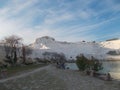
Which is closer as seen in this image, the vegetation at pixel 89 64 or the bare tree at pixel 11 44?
the vegetation at pixel 89 64

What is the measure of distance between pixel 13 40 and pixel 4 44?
5851 millimetres

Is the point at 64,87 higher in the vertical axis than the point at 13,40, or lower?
lower

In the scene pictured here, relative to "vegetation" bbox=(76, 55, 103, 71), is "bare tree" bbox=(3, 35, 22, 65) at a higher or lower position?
higher

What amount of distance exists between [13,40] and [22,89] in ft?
174

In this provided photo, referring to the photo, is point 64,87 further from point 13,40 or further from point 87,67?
point 13,40

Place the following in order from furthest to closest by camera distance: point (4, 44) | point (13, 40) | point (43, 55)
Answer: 1. point (43, 55)
2. point (4, 44)
3. point (13, 40)

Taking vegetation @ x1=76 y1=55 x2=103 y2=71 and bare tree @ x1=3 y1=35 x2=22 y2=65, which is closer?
vegetation @ x1=76 y1=55 x2=103 y2=71

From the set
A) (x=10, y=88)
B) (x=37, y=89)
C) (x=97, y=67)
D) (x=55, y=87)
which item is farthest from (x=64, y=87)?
(x=97, y=67)

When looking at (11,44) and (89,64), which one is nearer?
(89,64)

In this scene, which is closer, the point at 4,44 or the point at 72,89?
the point at 72,89

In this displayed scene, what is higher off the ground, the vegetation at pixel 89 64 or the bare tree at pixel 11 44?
the bare tree at pixel 11 44

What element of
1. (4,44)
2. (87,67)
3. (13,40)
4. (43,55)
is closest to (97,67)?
(87,67)

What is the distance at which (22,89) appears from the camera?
18531 mm

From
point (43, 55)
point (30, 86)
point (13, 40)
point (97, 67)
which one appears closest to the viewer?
point (30, 86)
